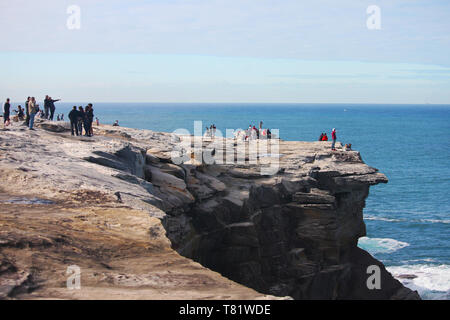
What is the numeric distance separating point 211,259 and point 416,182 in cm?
5578

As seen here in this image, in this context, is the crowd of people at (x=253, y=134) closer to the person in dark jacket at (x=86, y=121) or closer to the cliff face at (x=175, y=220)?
the cliff face at (x=175, y=220)

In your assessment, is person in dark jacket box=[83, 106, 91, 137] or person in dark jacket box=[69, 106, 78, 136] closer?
person in dark jacket box=[69, 106, 78, 136]

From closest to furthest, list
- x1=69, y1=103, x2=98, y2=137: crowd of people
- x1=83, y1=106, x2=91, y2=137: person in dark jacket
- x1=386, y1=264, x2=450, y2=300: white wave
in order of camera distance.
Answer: x1=69, y1=103, x2=98, y2=137: crowd of people
x1=83, y1=106, x2=91, y2=137: person in dark jacket
x1=386, y1=264, x2=450, y2=300: white wave

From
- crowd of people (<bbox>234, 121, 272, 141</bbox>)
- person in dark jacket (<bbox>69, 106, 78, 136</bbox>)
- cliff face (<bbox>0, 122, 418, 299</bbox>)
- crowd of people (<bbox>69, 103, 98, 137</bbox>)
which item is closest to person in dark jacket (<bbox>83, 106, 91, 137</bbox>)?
crowd of people (<bbox>69, 103, 98, 137</bbox>)

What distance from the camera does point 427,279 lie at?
40469mm

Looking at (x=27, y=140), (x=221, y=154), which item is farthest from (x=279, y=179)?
(x=27, y=140)

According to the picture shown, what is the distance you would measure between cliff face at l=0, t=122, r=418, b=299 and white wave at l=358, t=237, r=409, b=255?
13243 mm

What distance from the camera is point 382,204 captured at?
62.3 meters

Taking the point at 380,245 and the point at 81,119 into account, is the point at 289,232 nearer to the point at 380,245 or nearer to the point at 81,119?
the point at 81,119

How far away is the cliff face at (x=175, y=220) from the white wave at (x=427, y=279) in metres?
6.85

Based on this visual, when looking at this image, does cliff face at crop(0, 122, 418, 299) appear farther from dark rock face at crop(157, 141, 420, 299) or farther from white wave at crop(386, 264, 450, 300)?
white wave at crop(386, 264, 450, 300)

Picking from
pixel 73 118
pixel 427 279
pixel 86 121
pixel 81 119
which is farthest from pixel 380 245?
pixel 73 118

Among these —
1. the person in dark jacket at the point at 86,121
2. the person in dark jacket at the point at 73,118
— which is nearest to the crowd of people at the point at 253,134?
the person in dark jacket at the point at 86,121

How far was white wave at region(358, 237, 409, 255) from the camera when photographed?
4641 cm
